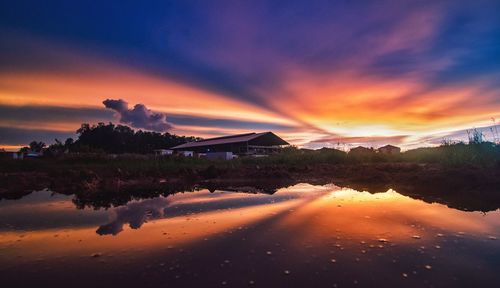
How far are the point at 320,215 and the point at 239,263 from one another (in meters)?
2.89

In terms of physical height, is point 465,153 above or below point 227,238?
above

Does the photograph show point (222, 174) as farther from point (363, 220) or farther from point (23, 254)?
point (23, 254)

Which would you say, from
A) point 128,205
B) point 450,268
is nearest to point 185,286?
point 450,268

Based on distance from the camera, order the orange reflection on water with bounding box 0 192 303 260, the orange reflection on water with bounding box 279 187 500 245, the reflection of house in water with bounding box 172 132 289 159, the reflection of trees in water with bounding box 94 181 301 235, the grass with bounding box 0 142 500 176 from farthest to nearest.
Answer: the reflection of house in water with bounding box 172 132 289 159 → the grass with bounding box 0 142 500 176 → the reflection of trees in water with bounding box 94 181 301 235 → the orange reflection on water with bounding box 279 187 500 245 → the orange reflection on water with bounding box 0 192 303 260

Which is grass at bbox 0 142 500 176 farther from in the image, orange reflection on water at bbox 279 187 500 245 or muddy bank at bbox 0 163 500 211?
orange reflection on water at bbox 279 187 500 245

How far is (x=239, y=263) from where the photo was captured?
137 inches

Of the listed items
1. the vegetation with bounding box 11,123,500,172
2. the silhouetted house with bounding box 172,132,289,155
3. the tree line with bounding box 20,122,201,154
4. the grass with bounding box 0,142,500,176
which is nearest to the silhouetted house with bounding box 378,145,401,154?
the vegetation with bounding box 11,123,500,172

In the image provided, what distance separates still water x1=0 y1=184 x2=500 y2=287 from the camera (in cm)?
308

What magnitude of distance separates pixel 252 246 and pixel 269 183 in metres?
7.81

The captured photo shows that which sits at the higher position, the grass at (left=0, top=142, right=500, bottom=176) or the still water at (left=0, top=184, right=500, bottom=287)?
the grass at (left=0, top=142, right=500, bottom=176)

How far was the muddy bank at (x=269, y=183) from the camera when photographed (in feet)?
26.3

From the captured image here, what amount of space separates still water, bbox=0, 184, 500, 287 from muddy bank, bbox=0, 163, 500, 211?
1.49 metres

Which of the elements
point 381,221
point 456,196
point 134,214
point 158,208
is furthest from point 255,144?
point 381,221

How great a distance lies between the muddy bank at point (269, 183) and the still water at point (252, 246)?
1495 mm
